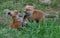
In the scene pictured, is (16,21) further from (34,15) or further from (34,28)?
(34,15)

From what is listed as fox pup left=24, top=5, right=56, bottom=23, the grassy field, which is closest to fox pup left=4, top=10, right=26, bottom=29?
the grassy field

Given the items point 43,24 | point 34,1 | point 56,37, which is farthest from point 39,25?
point 34,1

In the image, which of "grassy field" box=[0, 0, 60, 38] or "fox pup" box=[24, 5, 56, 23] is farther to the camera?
"fox pup" box=[24, 5, 56, 23]

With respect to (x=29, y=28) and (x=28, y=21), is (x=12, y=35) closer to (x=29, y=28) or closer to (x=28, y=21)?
(x=29, y=28)

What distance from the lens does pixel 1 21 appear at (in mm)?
6086

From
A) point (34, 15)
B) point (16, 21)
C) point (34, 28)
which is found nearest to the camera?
point (34, 28)

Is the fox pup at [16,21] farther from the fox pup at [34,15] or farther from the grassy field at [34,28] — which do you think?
the fox pup at [34,15]

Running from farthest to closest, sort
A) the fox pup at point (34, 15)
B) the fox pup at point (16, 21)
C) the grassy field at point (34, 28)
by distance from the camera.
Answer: the fox pup at point (34, 15) → the fox pup at point (16, 21) → the grassy field at point (34, 28)

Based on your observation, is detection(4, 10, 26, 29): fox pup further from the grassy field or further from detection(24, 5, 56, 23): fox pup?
detection(24, 5, 56, 23): fox pup

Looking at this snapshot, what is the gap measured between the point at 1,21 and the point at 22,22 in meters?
0.54

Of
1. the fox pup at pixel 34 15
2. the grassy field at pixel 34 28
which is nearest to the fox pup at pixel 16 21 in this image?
the grassy field at pixel 34 28

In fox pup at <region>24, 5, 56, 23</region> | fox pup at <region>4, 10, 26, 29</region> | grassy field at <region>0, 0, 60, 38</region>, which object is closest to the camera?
grassy field at <region>0, 0, 60, 38</region>

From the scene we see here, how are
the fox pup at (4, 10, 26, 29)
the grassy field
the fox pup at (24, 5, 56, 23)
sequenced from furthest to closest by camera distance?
the fox pup at (24, 5, 56, 23), the fox pup at (4, 10, 26, 29), the grassy field

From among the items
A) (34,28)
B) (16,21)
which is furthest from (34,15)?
(34,28)
